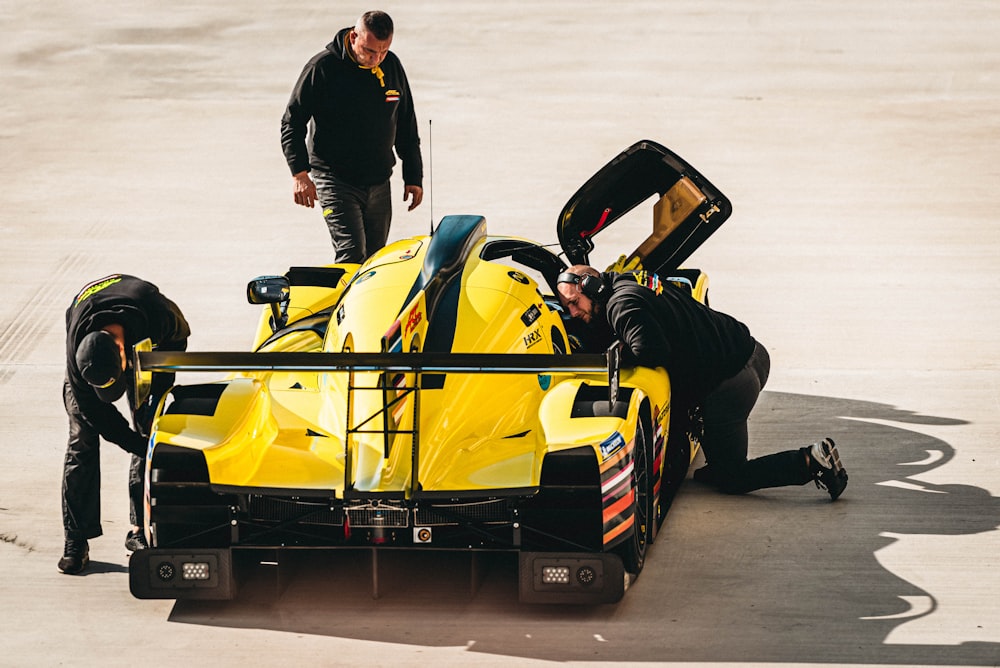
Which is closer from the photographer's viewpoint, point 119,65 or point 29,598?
point 29,598

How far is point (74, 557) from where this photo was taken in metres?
7.81

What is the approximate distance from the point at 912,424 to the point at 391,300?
346cm

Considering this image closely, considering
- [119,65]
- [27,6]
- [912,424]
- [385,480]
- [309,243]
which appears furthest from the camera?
[27,6]

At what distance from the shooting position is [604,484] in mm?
7086

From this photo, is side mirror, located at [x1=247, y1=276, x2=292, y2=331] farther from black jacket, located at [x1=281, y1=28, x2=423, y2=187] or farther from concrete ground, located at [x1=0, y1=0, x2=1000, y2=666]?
black jacket, located at [x1=281, y1=28, x2=423, y2=187]

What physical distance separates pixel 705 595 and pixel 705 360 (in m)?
1.54

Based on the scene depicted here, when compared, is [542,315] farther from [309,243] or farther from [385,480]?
[309,243]

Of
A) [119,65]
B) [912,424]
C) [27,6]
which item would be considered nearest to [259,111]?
[119,65]

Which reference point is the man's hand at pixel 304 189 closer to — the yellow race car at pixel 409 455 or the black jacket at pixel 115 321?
the black jacket at pixel 115 321

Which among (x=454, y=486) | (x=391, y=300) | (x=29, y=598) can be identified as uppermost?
(x=391, y=300)

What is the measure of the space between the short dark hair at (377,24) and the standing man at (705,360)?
254cm

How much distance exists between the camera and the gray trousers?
34.9 ft

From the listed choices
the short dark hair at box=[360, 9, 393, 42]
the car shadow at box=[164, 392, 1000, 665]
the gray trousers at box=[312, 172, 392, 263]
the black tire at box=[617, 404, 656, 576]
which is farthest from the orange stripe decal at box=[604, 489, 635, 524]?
the short dark hair at box=[360, 9, 393, 42]

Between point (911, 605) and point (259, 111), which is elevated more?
point (259, 111)
